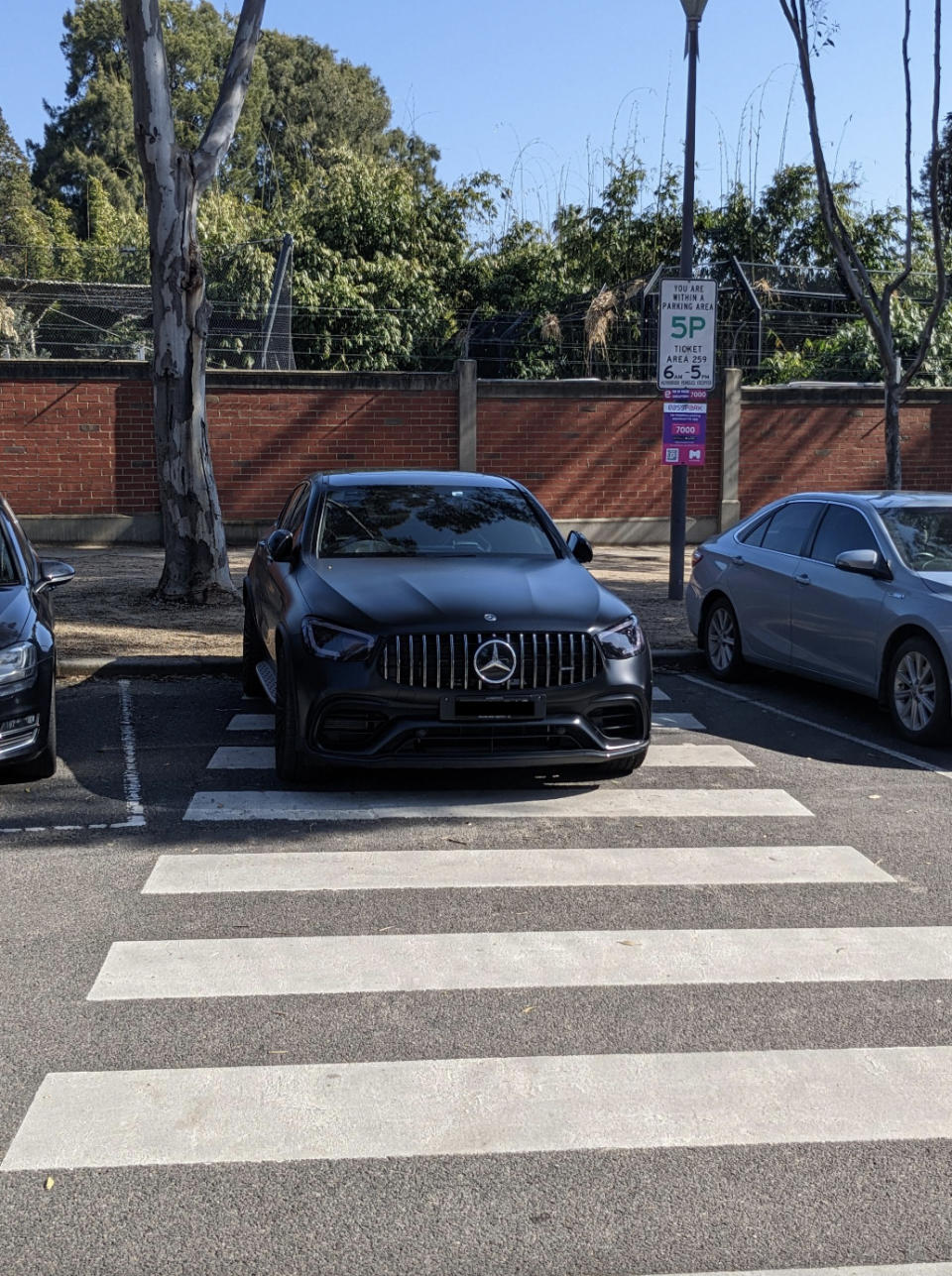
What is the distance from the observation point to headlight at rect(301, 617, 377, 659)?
7219 mm

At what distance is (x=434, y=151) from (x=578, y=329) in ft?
159

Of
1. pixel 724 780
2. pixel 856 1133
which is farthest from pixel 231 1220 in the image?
pixel 724 780

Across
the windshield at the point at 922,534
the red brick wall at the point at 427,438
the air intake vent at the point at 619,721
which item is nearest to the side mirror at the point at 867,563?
the windshield at the point at 922,534

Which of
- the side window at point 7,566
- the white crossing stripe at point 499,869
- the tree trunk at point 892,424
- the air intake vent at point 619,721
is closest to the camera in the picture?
the white crossing stripe at point 499,869

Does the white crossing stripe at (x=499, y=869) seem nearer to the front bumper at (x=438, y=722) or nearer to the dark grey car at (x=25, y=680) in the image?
the front bumper at (x=438, y=722)

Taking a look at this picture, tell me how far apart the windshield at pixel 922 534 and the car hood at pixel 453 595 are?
8.32ft

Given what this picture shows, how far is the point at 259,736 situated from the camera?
9.05 metres

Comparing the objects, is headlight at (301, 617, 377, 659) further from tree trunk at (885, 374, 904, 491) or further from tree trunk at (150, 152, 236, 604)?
tree trunk at (885, 374, 904, 491)

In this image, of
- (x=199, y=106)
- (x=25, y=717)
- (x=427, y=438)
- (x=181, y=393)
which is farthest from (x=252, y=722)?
(x=199, y=106)

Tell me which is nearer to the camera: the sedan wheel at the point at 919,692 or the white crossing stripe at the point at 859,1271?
the white crossing stripe at the point at 859,1271

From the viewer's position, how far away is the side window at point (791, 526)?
10.7 metres

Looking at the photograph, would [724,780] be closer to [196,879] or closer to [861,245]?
[196,879]

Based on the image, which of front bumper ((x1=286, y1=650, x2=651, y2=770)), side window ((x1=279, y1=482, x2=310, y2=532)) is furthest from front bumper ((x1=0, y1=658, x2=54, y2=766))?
side window ((x1=279, y1=482, x2=310, y2=532))

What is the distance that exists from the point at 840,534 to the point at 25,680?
5.69 metres
